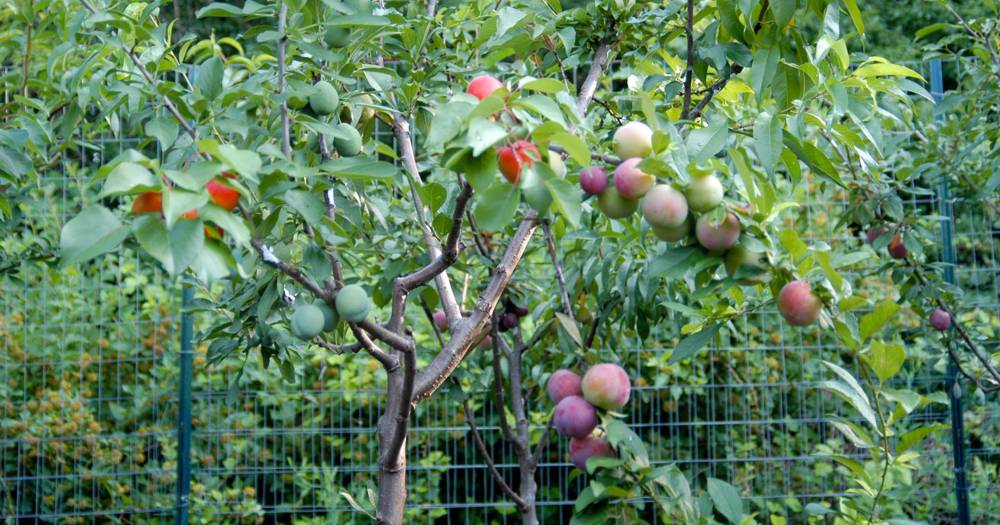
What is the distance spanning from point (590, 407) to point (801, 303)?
0.37m

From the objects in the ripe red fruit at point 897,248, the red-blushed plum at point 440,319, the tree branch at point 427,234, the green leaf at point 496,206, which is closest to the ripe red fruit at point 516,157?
the green leaf at point 496,206

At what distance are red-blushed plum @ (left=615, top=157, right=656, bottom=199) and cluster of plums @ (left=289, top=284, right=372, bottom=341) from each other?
363 millimetres

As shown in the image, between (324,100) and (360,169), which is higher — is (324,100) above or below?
above

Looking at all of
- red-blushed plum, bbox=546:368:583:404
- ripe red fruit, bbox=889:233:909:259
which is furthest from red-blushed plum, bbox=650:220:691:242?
ripe red fruit, bbox=889:233:909:259

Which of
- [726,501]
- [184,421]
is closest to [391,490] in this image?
[726,501]

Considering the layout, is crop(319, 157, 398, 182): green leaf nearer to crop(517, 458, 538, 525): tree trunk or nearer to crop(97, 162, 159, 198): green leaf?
crop(97, 162, 159, 198): green leaf

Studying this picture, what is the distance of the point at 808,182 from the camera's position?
414 cm

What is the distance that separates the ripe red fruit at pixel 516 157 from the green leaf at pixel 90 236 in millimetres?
379

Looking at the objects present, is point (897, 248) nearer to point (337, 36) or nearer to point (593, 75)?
point (593, 75)

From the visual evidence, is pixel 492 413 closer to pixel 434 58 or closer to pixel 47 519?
pixel 47 519

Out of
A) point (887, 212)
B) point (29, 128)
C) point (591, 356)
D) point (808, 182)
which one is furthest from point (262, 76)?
point (808, 182)

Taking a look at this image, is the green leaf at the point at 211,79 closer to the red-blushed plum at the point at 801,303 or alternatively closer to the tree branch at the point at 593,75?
the tree branch at the point at 593,75

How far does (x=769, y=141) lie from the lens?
123 centimetres

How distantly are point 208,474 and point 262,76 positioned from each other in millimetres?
2595
